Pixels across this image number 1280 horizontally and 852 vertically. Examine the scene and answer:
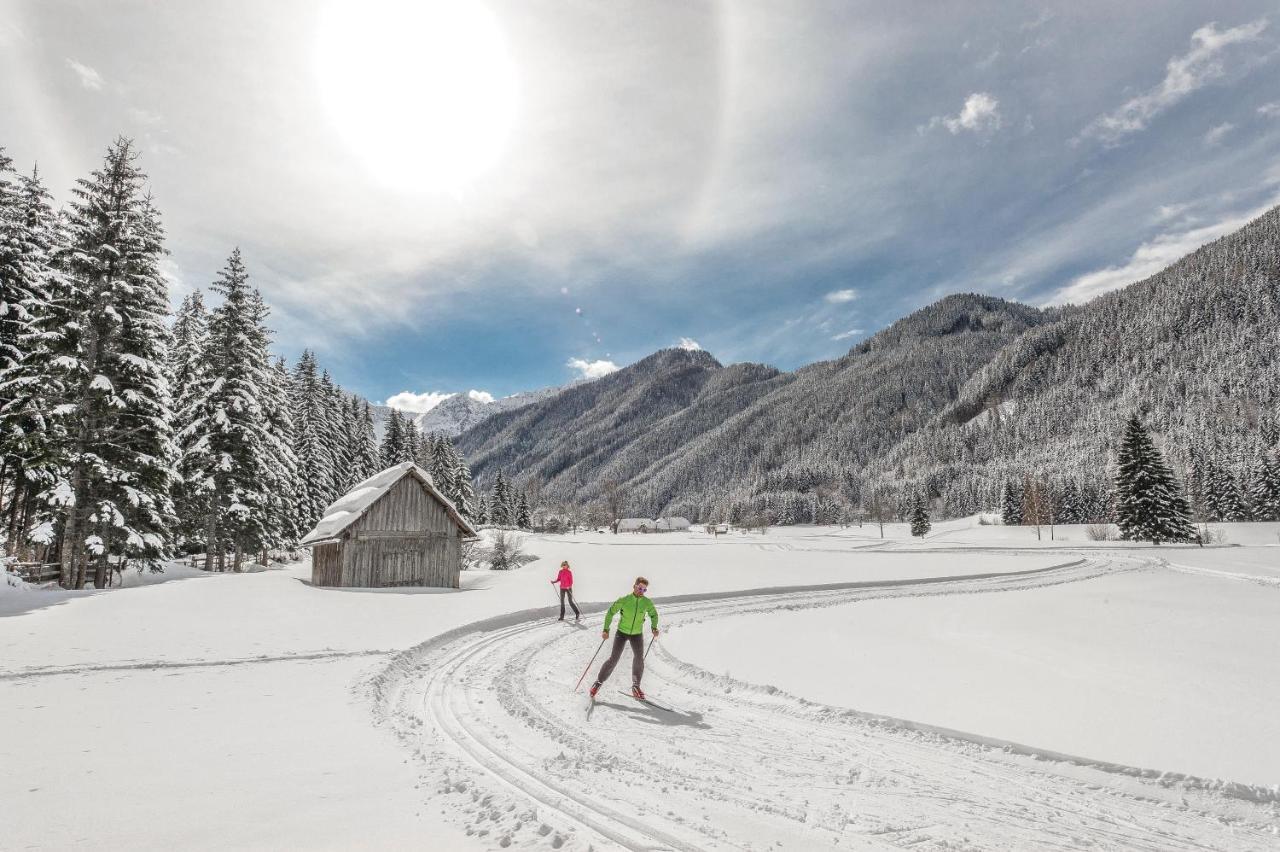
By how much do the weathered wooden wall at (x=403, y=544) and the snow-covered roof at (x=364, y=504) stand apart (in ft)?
0.98

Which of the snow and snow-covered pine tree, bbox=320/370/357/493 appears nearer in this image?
the snow

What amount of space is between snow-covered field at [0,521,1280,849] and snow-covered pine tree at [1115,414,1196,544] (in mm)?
46488

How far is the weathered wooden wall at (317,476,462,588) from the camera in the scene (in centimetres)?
2636

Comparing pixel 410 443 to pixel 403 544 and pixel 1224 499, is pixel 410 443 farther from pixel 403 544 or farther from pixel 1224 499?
pixel 1224 499

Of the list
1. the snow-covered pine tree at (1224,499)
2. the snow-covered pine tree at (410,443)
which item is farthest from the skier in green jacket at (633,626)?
the snow-covered pine tree at (1224,499)

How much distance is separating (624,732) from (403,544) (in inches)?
886

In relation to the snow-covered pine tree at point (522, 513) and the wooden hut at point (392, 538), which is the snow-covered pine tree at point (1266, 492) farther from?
the snow-covered pine tree at point (522, 513)

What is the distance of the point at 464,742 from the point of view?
7488 millimetres

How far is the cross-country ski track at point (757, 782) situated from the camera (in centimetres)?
514

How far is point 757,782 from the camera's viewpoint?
6.28 m

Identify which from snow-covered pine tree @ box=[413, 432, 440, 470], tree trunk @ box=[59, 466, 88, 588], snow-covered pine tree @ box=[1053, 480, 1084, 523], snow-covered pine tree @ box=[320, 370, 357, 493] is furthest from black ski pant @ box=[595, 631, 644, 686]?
snow-covered pine tree @ box=[1053, 480, 1084, 523]

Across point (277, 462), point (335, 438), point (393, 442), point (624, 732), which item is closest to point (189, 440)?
point (277, 462)

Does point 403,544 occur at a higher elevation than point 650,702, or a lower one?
higher

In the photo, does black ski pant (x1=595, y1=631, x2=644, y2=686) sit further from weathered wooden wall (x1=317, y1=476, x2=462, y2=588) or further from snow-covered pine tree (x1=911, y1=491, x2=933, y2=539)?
snow-covered pine tree (x1=911, y1=491, x2=933, y2=539)
